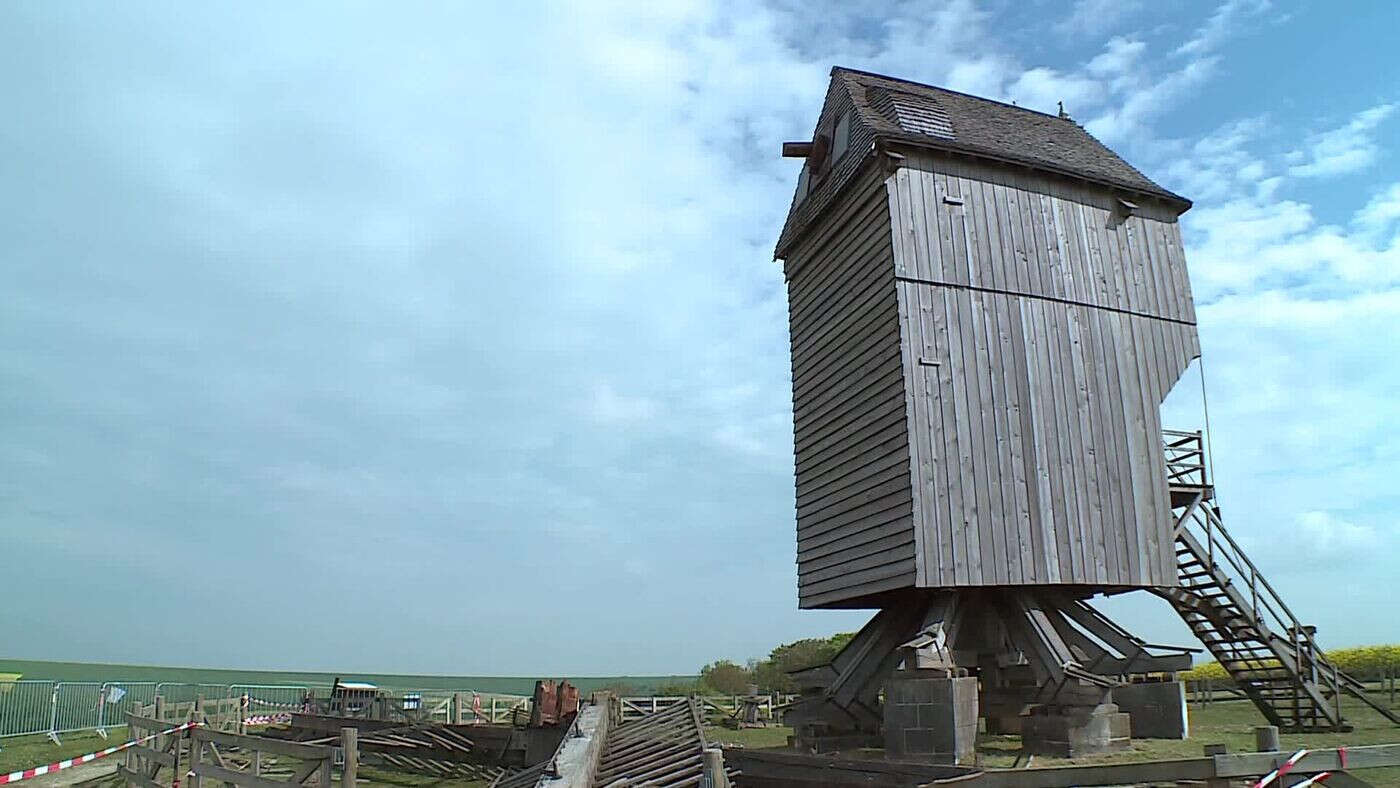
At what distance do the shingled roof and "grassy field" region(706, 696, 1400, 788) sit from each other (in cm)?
972

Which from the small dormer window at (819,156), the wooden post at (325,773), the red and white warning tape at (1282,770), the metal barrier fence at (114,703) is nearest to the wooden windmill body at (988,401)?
the small dormer window at (819,156)

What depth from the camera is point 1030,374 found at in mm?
16844

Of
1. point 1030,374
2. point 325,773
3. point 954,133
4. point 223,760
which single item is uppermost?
point 954,133

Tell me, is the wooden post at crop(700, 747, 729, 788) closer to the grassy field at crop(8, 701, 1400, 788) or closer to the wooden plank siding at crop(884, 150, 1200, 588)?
the grassy field at crop(8, 701, 1400, 788)

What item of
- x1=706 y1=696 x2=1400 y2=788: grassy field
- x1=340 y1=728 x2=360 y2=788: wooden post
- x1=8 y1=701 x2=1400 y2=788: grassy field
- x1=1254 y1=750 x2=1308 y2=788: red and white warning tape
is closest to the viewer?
x1=1254 y1=750 x2=1308 y2=788: red and white warning tape

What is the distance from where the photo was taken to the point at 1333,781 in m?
7.89

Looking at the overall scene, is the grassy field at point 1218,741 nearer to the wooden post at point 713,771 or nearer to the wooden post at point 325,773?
the wooden post at point 713,771

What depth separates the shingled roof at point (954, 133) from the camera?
17.7m

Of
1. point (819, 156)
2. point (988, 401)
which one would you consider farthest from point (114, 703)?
point (988, 401)

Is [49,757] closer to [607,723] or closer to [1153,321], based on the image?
[607,723]

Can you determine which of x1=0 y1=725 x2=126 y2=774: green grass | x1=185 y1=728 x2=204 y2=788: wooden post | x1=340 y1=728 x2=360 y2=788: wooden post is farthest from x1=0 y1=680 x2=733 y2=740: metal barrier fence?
x1=340 y1=728 x2=360 y2=788: wooden post

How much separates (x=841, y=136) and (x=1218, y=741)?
1233 centimetres

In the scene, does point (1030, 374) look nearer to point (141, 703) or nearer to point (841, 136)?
point (841, 136)

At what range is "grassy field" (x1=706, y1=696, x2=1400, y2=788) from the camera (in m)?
A: 14.0
